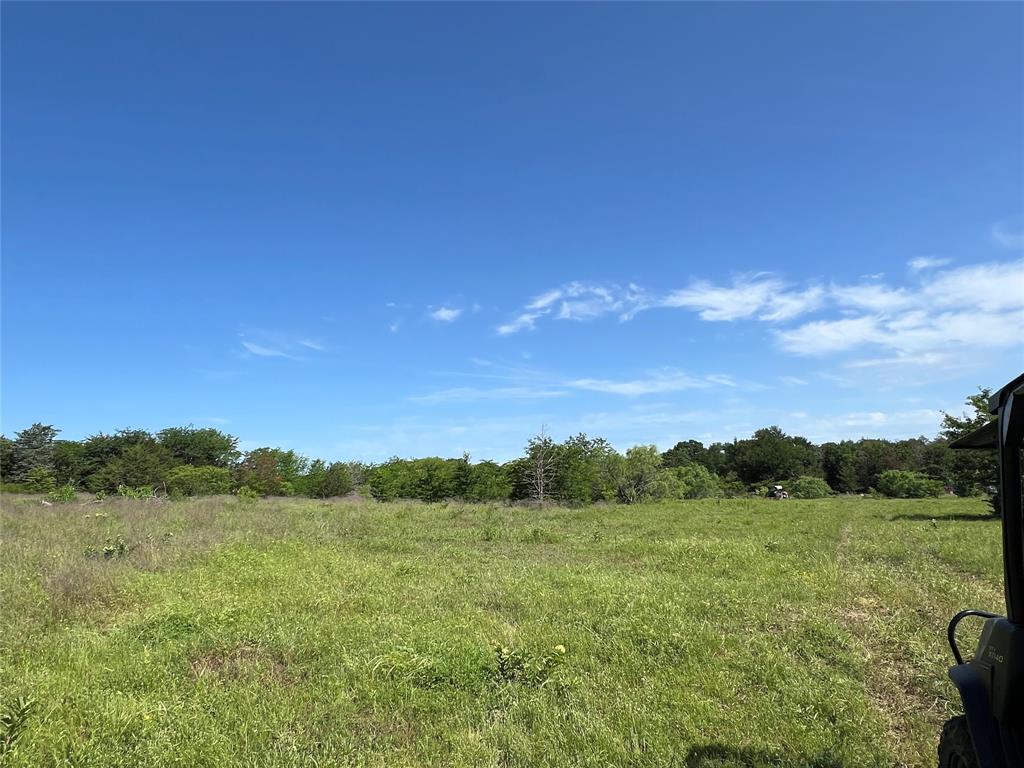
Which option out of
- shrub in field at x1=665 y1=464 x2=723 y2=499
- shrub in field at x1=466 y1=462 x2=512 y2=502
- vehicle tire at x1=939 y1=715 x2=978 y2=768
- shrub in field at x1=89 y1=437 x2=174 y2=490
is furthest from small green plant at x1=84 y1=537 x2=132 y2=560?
shrub in field at x1=665 y1=464 x2=723 y2=499

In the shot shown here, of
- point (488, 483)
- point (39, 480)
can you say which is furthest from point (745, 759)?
point (39, 480)

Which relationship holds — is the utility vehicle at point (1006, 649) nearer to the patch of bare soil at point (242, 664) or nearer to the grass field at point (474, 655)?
the grass field at point (474, 655)

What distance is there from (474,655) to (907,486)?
206 feet

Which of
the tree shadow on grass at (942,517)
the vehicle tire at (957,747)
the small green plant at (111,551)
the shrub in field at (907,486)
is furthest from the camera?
the shrub in field at (907,486)

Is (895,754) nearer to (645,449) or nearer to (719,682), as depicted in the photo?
(719,682)

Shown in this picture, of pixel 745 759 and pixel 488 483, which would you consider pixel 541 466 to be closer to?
pixel 488 483

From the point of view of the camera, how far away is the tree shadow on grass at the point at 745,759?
4.34 m

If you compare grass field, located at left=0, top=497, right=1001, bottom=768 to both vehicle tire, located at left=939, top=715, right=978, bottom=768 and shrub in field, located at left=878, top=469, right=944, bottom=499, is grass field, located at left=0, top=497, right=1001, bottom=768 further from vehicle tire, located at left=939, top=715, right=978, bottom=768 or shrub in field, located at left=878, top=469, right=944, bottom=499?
shrub in field, located at left=878, top=469, right=944, bottom=499

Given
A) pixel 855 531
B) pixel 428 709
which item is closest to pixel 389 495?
pixel 855 531

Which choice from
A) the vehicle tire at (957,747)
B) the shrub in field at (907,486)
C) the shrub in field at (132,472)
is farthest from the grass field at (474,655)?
the shrub in field at (907,486)

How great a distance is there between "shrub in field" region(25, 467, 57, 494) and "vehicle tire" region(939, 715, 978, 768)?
5100 centimetres

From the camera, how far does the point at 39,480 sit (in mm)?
44000

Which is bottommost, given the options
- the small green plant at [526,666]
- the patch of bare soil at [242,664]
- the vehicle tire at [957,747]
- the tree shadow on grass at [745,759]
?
the patch of bare soil at [242,664]

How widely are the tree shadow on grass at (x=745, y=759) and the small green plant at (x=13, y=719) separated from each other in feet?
17.2
